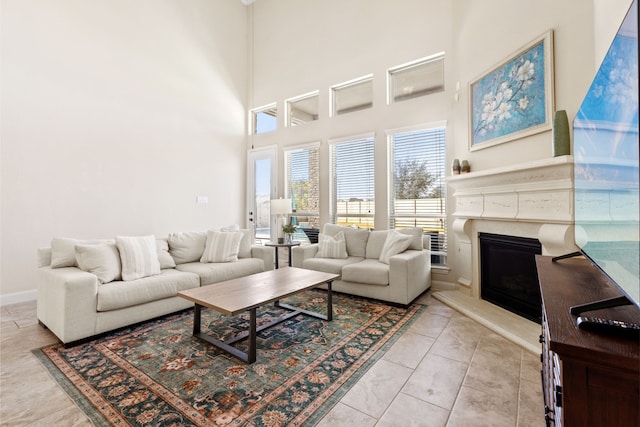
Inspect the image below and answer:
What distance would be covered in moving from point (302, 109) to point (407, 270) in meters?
3.84

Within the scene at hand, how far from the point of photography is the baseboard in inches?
134

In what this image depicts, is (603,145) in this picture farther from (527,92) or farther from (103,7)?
(103,7)

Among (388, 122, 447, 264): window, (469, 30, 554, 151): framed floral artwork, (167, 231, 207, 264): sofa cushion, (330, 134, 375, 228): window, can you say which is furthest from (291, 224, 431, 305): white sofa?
(469, 30, 554, 151): framed floral artwork

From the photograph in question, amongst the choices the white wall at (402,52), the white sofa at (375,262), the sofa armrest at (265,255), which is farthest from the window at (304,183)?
the sofa armrest at (265,255)

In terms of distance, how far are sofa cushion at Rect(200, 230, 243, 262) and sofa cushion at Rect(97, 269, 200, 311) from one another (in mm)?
575

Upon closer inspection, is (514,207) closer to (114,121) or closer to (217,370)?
(217,370)

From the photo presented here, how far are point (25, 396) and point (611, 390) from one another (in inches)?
108

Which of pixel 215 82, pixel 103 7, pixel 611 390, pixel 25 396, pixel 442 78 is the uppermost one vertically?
pixel 103 7

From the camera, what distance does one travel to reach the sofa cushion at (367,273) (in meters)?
3.29

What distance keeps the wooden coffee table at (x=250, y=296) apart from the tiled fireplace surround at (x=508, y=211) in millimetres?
1727

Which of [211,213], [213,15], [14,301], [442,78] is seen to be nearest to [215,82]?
[213,15]

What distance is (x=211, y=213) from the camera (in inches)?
219

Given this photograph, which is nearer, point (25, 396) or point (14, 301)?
point (25, 396)

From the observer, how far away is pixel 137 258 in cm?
292
